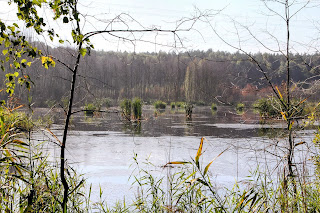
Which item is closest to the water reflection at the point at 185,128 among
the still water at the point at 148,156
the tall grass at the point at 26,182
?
the still water at the point at 148,156

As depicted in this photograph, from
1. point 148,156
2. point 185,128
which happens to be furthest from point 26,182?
point 185,128

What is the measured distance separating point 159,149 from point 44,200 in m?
4.44

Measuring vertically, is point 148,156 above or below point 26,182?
below

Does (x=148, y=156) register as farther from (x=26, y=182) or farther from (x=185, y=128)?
(x=185, y=128)

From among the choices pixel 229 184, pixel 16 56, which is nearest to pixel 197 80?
pixel 229 184

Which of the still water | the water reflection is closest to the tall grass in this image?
the still water

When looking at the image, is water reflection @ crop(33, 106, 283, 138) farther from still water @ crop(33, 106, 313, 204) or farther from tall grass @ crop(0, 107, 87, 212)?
tall grass @ crop(0, 107, 87, 212)

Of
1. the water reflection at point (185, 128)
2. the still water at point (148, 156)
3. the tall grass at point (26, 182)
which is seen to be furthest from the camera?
the water reflection at point (185, 128)

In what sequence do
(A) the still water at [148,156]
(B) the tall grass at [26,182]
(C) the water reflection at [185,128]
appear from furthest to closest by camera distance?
1. (C) the water reflection at [185,128]
2. (A) the still water at [148,156]
3. (B) the tall grass at [26,182]

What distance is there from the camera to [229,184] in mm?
4301

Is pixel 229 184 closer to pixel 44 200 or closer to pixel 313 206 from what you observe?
pixel 313 206

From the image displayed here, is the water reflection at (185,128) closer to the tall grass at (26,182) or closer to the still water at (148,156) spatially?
the still water at (148,156)

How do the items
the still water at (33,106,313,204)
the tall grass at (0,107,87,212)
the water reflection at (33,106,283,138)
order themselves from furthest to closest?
the water reflection at (33,106,283,138), the still water at (33,106,313,204), the tall grass at (0,107,87,212)

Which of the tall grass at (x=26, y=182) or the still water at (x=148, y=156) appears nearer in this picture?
the tall grass at (x=26, y=182)
